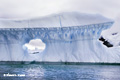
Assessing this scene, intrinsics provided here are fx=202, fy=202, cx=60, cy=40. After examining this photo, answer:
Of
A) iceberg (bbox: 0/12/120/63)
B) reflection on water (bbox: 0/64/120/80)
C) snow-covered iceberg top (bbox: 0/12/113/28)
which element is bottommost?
reflection on water (bbox: 0/64/120/80)

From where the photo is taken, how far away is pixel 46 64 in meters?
16.2

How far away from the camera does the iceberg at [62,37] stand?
15617mm

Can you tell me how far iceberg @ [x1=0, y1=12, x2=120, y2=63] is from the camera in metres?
15.6

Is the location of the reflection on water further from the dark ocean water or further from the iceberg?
the iceberg

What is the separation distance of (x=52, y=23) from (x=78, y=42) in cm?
261

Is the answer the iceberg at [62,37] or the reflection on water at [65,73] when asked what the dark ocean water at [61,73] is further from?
the iceberg at [62,37]

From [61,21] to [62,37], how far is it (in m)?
1.30

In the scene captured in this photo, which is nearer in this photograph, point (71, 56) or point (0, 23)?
Answer: point (71, 56)

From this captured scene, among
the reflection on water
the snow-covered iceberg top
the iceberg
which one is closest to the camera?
the reflection on water

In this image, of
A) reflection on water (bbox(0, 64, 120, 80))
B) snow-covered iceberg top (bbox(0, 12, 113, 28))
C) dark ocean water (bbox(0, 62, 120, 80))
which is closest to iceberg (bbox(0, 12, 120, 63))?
snow-covered iceberg top (bbox(0, 12, 113, 28))

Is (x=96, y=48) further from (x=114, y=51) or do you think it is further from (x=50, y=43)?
(x=50, y=43)

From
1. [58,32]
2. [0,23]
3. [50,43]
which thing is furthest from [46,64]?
[0,23]

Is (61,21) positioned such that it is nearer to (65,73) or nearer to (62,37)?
(62,37)

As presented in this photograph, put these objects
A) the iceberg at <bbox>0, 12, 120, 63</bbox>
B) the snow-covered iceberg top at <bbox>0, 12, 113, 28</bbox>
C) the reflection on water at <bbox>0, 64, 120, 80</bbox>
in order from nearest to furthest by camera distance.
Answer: the reflection on water at <bbox>0, 64, 120, 80</bbox>, the iceberg at <bbox>0, 12, 120, 63</bbox>, the snow-covered iceberg top at <bbox>0, 12, 113, 28</bbox>
